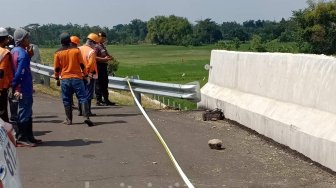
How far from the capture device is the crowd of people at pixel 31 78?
941 centimetres

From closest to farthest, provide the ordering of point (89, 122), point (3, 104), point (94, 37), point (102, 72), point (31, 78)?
point (3, 104), point (31, 78), point (89, 122), point (94, 37), point (102, 72)

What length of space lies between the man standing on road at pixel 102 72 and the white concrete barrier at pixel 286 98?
3593mm

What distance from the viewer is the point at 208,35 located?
632 ft

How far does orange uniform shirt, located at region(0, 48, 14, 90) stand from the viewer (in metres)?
9.13

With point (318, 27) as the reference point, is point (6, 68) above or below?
above

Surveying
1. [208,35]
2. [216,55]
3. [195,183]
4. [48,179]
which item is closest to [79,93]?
[216,55]

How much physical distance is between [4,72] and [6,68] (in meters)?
0.07

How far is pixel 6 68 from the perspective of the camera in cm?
920

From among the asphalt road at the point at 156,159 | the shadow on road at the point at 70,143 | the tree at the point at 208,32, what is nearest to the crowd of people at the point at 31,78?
the shadow on road at the point at 70,143

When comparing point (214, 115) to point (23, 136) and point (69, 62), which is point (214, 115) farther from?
point (23, 136)

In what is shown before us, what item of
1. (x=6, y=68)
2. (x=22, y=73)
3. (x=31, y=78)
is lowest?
(x=31, y=78)

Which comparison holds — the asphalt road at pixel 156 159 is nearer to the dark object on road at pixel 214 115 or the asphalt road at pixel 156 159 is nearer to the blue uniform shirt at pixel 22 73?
the dark object on road at pixel 214 115

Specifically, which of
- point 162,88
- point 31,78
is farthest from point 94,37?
point 31,78

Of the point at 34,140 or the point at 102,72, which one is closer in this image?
the point at 34,140
